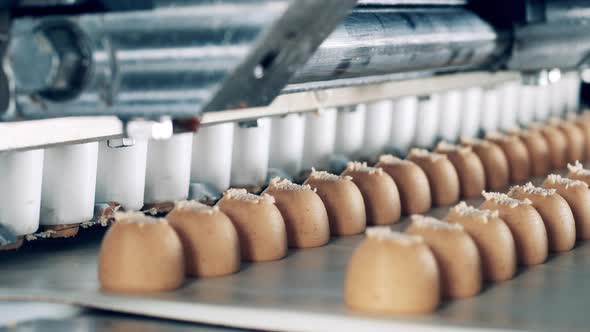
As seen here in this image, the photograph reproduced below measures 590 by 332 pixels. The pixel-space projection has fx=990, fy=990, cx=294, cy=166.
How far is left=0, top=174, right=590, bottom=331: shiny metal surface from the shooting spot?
5.35ft

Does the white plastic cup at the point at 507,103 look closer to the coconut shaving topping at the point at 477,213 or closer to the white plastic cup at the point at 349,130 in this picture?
the white plastic cup at the point at 349,130

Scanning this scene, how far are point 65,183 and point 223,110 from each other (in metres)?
0.63

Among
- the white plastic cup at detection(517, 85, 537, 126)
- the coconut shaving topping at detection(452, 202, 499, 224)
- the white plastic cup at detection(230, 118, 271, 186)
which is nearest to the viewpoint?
the coconut shaving topping at detection(452, 202, 499, 224)

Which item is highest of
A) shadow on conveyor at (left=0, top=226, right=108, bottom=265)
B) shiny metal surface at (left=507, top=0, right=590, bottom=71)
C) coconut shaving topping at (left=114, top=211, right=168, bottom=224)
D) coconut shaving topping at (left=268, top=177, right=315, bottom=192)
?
shiny metal surface at (left=507, top=0, right=590, bottom=71)

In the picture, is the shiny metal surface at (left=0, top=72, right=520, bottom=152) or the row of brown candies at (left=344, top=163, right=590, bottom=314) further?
the shiny metal surface at (left=0, top=72, right=520, bottom=152)

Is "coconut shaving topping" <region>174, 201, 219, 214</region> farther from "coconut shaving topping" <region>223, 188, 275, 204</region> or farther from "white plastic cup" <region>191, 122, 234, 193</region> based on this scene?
"white plastic cup" <region>191, 122, 234, 193</region>

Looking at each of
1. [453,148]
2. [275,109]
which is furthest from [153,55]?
[453,148]

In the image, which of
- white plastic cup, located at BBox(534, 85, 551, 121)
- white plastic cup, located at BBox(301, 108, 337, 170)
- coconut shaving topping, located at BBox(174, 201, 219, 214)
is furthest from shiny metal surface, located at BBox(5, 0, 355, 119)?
white plastic cup, located at BBox(534, 85, 551, 121)

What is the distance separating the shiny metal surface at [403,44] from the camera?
6.70 ft

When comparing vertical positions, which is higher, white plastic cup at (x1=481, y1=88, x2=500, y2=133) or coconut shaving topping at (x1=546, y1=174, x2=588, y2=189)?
white plastic cup at (x1=481, y1=88, x2=500, y2=133)

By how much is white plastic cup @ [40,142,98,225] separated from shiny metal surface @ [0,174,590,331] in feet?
0.28

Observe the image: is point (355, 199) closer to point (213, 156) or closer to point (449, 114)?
point (213, 156)

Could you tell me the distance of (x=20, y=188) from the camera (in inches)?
74.6

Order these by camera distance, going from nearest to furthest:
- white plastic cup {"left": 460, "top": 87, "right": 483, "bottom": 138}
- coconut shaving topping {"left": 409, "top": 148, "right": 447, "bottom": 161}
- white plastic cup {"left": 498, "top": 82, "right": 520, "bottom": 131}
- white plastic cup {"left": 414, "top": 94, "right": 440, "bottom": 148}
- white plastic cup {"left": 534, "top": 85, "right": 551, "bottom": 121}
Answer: coconut shaving topping {"left": 409, "top": 148, "right": 447, "bottom": 161}, white plastic cup {"left": 414, "top": 94, "right": 440, "bottom": 148}, white plastic cup {"left": 460, "top": 87, "right": 483, "bottom": 138}, white plastic cup {"left": 498, "top": 82, "right": 520, "bottom": 131}, white plastic cup {"left": 534, "top": 85, "right": 551, "bottom": 121}
